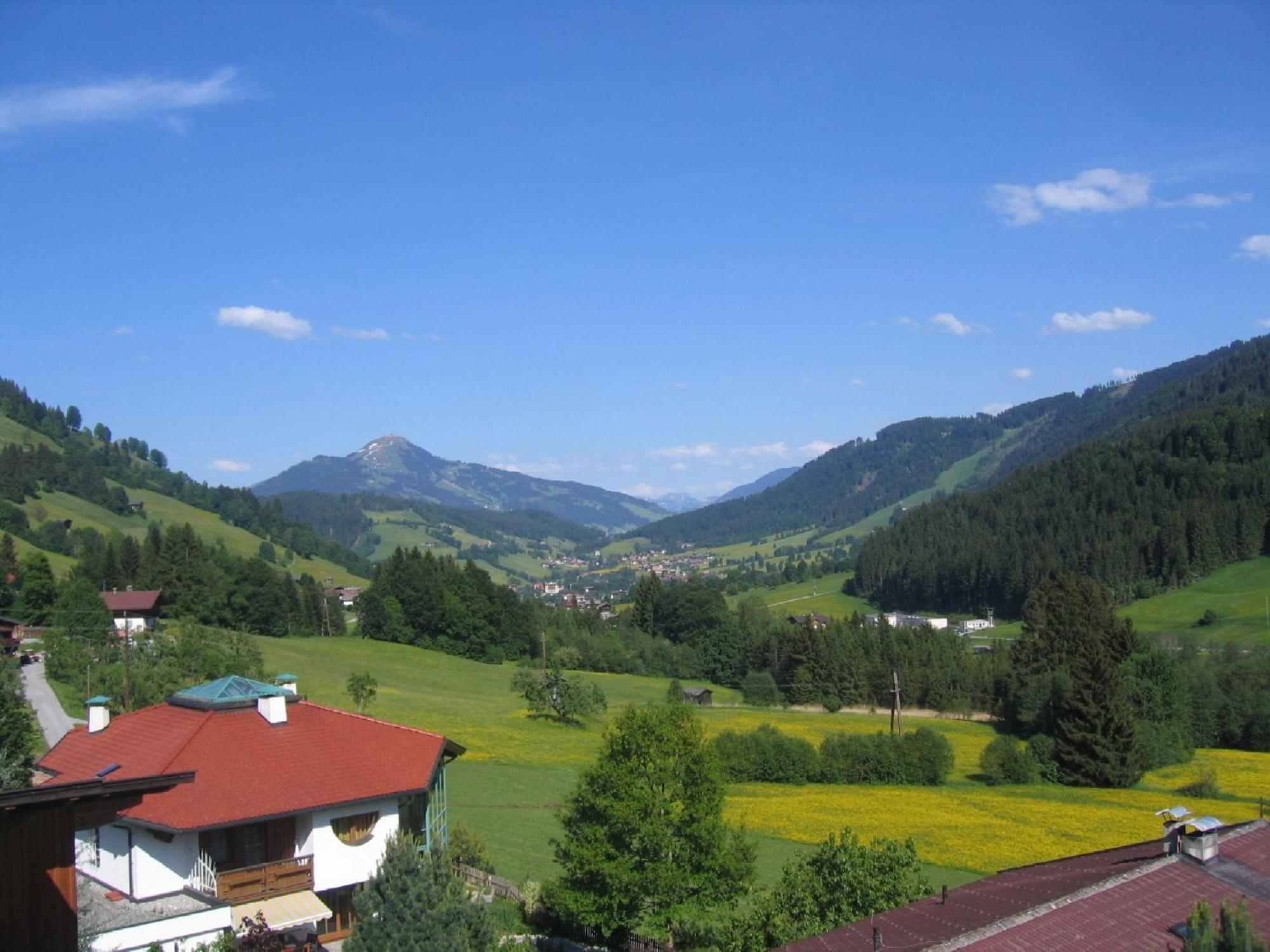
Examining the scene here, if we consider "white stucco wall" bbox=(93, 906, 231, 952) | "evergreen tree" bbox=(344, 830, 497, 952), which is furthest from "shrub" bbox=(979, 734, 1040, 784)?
"white stucco wall" bbox=(93, 906, 231, 952)

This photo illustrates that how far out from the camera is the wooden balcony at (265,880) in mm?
22625

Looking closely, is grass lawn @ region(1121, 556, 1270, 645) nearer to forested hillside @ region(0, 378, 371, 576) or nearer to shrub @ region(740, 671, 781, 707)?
shrub @ region(740, 671, 781, 707)

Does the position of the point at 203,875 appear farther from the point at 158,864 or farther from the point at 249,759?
the point at 249,759

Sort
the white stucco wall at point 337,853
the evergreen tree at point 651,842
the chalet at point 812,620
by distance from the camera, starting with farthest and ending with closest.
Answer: the chalet at point 812,620 → the white stucco wall at point 337,853 → the evergreen tree at point 651,842

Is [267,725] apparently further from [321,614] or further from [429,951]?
[321,614]

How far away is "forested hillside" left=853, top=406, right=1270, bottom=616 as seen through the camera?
13500 cm

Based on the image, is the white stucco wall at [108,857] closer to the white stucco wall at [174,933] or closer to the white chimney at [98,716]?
the white stucco wall at [174,933]

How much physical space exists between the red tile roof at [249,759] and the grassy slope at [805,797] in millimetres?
7186

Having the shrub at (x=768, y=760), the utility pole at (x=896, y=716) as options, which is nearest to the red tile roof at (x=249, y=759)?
the shrub at (x=768, y=760)

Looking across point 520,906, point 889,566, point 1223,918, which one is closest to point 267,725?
point 520,906

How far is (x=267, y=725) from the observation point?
2659cm

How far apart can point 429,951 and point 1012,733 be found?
64.3 m

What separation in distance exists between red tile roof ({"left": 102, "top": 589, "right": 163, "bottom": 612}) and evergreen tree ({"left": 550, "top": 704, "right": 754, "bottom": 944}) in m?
73.0

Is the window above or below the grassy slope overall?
above
